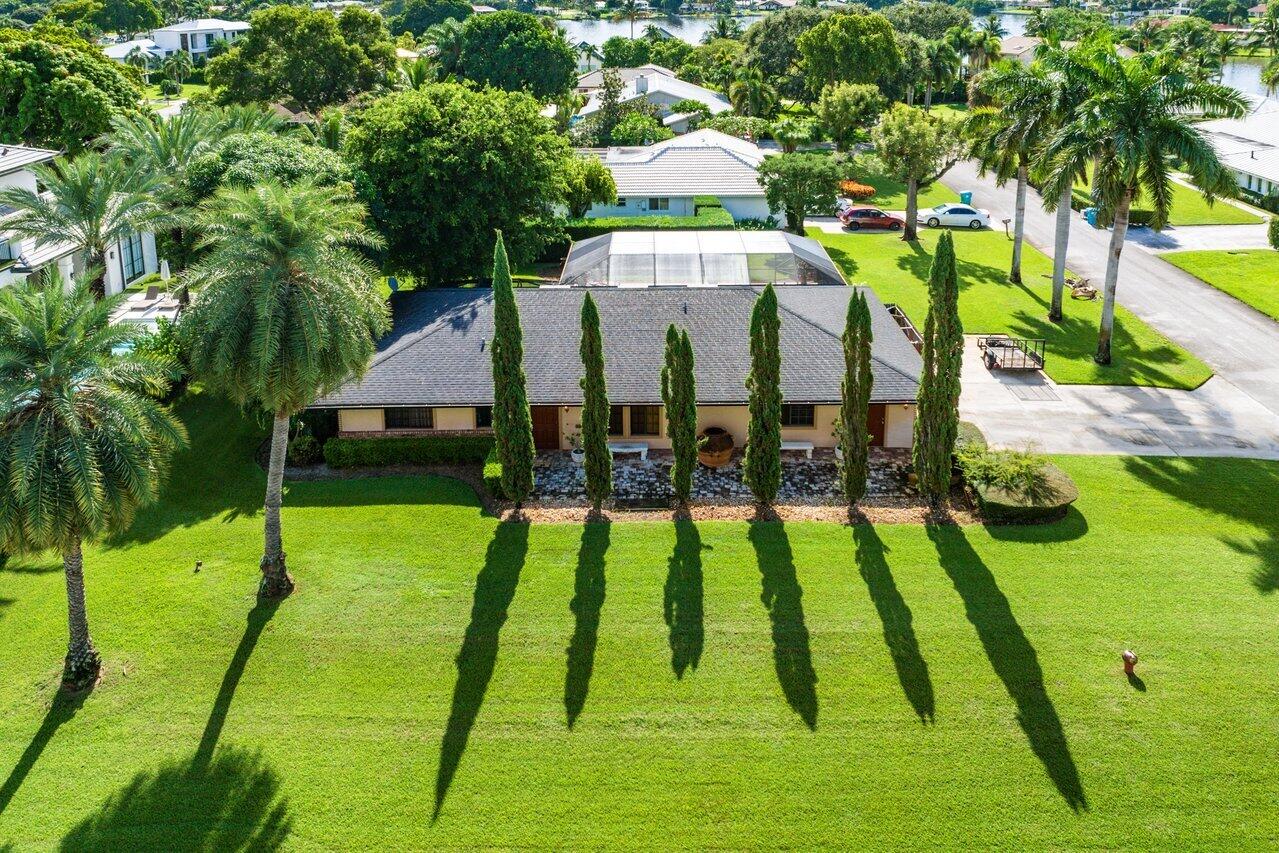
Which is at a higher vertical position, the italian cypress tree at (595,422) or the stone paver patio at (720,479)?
the italian cypress tree at (595,422)

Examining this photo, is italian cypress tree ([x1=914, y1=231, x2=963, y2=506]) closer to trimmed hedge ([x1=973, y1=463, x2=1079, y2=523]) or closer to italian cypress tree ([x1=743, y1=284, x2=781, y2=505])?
trimmed hedge ([x1=973, y1=463, x2=1079, y2=523])

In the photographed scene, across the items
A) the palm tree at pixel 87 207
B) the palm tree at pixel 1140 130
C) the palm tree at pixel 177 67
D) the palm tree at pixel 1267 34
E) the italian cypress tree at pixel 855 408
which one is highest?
the palm tree at pixel 1267 34

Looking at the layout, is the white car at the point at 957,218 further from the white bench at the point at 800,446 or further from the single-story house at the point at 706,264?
the white bench at the point at 800,446

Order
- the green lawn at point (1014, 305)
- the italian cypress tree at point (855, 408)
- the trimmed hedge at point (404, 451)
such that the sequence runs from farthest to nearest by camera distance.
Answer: the green lawn at point (1014, 305) → the trimmed hedge at point (404, 451) → the italian cypress tree at point (855, 408)

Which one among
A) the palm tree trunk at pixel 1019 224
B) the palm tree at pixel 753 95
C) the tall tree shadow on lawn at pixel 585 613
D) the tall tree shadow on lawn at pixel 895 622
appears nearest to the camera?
the tall tree shadow on lawn at pixel 895 622

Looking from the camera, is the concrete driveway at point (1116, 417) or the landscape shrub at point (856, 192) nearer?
the concrete driveway at point (1116, 417)

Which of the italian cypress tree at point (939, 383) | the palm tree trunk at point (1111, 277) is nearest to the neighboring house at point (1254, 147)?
the palm tree trunk at point (1111, 277)

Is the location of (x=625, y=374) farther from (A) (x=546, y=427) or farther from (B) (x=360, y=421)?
(B) (x=360, y=421)
